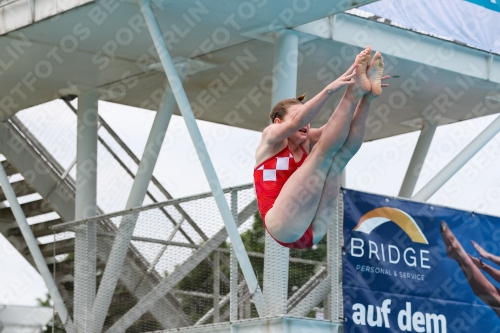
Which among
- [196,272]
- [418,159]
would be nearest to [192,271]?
[196,272]

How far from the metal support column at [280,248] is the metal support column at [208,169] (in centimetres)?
17

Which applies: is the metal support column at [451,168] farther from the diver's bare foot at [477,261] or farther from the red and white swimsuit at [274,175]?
the red and white swimsuit at [274,175]

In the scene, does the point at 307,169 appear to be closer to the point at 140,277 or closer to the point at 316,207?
the point at 316,207

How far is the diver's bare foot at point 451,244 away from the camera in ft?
40.3

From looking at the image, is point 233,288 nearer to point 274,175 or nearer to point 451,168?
point 274,175

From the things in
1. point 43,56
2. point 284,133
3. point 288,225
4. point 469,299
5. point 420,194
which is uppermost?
point 43,56

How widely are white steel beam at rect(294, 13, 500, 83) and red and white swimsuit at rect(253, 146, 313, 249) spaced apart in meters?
4.77

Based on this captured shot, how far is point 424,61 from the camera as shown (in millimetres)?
13578

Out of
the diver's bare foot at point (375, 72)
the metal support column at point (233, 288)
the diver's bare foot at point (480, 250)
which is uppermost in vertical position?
the diver's bare foot at point (480, 250)

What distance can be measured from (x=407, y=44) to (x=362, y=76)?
21.3ft

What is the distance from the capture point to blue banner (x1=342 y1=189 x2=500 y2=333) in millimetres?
11469

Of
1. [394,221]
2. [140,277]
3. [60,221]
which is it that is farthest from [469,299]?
[60,221]

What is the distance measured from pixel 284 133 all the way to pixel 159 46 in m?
4.70

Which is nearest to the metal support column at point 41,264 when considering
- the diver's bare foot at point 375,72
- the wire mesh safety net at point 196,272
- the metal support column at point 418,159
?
the wire mesh safety net at point 196,272
